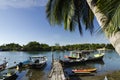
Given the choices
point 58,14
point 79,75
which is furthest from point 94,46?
point 58,14

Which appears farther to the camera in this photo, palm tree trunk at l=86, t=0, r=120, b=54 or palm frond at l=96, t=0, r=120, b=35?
palm tree trunk at l=86, t=0, r=120, b=54

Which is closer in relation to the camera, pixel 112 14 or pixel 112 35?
pixel 112 14

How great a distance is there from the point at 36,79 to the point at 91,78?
8288 millimetres

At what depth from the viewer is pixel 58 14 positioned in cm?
870

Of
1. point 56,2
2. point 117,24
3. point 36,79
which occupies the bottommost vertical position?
point 36,79

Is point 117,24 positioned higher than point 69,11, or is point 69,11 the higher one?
point 69,11

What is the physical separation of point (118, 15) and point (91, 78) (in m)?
30.2

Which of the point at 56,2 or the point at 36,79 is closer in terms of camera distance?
the point at 56,2

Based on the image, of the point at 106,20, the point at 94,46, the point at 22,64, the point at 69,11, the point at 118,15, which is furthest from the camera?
the point at 94,46

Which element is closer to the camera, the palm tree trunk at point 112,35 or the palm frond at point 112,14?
the palm frond at point 112,14

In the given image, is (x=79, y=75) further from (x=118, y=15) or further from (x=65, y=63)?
(x=118, y=15)

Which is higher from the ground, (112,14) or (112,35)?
(112,14)

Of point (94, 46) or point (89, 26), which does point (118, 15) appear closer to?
point (89, 26)

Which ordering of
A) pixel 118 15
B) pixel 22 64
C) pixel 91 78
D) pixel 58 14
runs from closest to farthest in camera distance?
pixel 118 15
pixel 58 14
pixel 91 78
pixel 22 64
